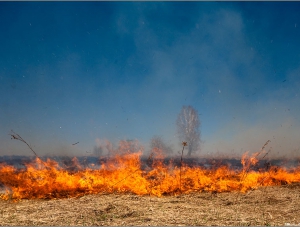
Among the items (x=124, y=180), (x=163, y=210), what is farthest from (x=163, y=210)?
(x=124, y=180)

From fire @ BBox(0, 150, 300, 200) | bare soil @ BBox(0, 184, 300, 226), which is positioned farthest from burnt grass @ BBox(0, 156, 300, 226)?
fire @ BBox(0, 150, 300, 200)

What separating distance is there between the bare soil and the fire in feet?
2.88

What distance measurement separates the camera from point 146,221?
8742mm

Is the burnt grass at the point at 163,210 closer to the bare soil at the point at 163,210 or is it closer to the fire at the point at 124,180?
the bare soil at the point at 163,210

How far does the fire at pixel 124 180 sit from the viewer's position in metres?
13.2

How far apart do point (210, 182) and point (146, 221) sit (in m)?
6.65

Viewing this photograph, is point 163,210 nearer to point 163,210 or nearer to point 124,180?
point 163,210

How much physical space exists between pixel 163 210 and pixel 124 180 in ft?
13.3

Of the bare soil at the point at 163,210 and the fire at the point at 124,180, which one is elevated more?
the fire at the point at 124,180

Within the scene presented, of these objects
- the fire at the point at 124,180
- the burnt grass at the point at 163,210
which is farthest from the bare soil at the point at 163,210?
the fire at the point at 124,180

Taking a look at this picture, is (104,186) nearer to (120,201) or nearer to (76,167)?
(120,201)

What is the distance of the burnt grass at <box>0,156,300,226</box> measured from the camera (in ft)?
28.7

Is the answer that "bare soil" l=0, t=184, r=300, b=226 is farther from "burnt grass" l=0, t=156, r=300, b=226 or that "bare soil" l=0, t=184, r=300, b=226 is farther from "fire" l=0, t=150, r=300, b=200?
"fire" l=0, t=150, r=300, b=200

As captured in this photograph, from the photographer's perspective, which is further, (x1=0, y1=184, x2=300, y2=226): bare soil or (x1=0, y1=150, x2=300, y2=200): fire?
(x1=0, y1=150, x2=300, y2=200): fire
